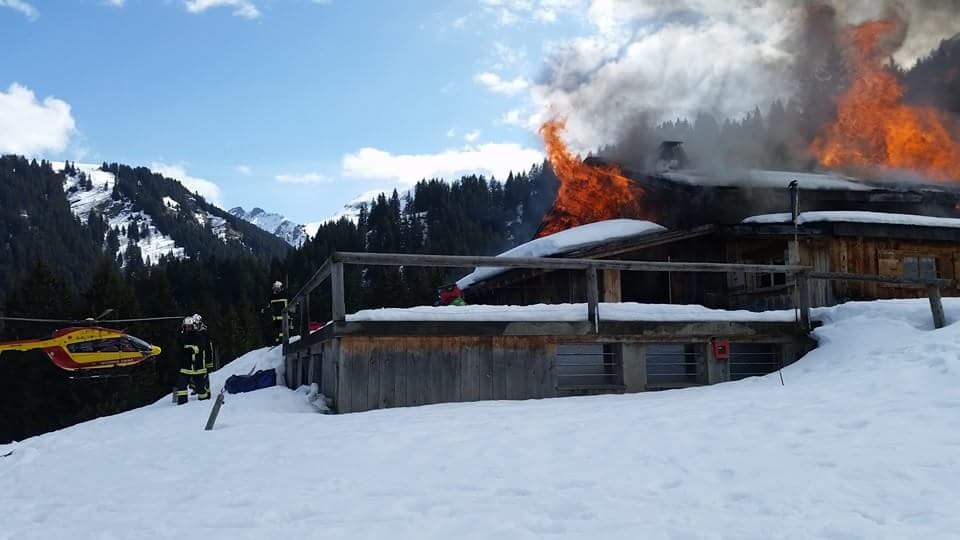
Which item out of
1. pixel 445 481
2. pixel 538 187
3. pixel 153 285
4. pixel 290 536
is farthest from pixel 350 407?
pixel 538 187

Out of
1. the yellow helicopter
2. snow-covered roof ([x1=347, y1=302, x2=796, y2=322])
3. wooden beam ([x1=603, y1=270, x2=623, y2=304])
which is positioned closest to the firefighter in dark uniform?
snow-covered roof ([x1=347, y1=302, x2=796, y2=322])

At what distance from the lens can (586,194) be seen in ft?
74.5

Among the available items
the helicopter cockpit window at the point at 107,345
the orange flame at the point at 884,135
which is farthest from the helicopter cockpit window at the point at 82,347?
the orange flame at the point at 884,135

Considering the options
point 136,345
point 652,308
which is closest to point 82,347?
point 136,345

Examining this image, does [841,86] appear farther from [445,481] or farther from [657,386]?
[445,481]

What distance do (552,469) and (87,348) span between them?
2217cm

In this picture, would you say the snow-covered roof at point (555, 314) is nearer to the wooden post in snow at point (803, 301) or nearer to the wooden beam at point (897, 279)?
the wooden post in snow at point (803, 301)

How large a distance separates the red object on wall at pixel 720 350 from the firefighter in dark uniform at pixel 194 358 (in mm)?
8529

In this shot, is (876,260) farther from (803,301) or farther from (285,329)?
(285,329)

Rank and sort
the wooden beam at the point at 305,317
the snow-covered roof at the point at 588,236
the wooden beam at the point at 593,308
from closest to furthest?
the wooden beam at the point at 593,308 < the wooden beam at the point at 305,317 < the snow-covered roof at the point at 588,236

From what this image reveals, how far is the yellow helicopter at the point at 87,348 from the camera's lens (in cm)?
2272

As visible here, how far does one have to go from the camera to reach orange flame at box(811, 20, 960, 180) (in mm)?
26031

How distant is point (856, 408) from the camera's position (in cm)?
741

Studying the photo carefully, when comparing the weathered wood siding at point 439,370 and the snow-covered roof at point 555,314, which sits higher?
the snow-covered roof at point 555,314
